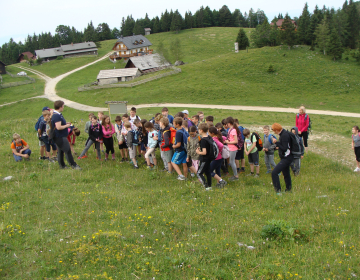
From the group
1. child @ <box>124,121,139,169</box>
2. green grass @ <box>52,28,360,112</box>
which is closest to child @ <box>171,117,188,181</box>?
child @ <box>124,121,139,169</box>

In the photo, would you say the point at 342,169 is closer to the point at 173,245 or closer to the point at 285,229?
the point at 285,229

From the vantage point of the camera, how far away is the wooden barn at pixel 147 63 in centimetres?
6412

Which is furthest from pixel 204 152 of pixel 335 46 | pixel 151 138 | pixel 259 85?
pixel 335 46

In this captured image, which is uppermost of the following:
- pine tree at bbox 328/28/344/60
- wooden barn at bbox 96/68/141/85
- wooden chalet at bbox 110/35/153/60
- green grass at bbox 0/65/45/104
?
wooden chalet at bbox 110/35/153/60

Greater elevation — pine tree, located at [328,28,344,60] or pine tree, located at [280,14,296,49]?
pine tree, located at [280,14,296,49]

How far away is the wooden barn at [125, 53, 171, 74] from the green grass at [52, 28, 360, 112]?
1114 centimetres

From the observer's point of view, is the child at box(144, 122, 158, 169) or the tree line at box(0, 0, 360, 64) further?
the tree line at box(0, 0, 360, 64)

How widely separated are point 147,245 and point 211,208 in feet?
7.62

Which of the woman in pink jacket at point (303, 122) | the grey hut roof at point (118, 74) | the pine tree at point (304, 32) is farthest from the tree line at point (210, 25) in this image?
the woman in pink jacket at point (303, 122)

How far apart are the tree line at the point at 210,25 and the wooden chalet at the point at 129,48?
85.9 ft

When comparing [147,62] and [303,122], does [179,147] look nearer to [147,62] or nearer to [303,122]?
[303,122]

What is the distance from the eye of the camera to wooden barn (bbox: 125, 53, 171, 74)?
64.1 m

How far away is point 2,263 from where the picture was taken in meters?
4.91

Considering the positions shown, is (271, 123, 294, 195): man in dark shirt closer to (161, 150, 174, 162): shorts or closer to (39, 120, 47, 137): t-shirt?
(161, 150, 174, 162): shorts
